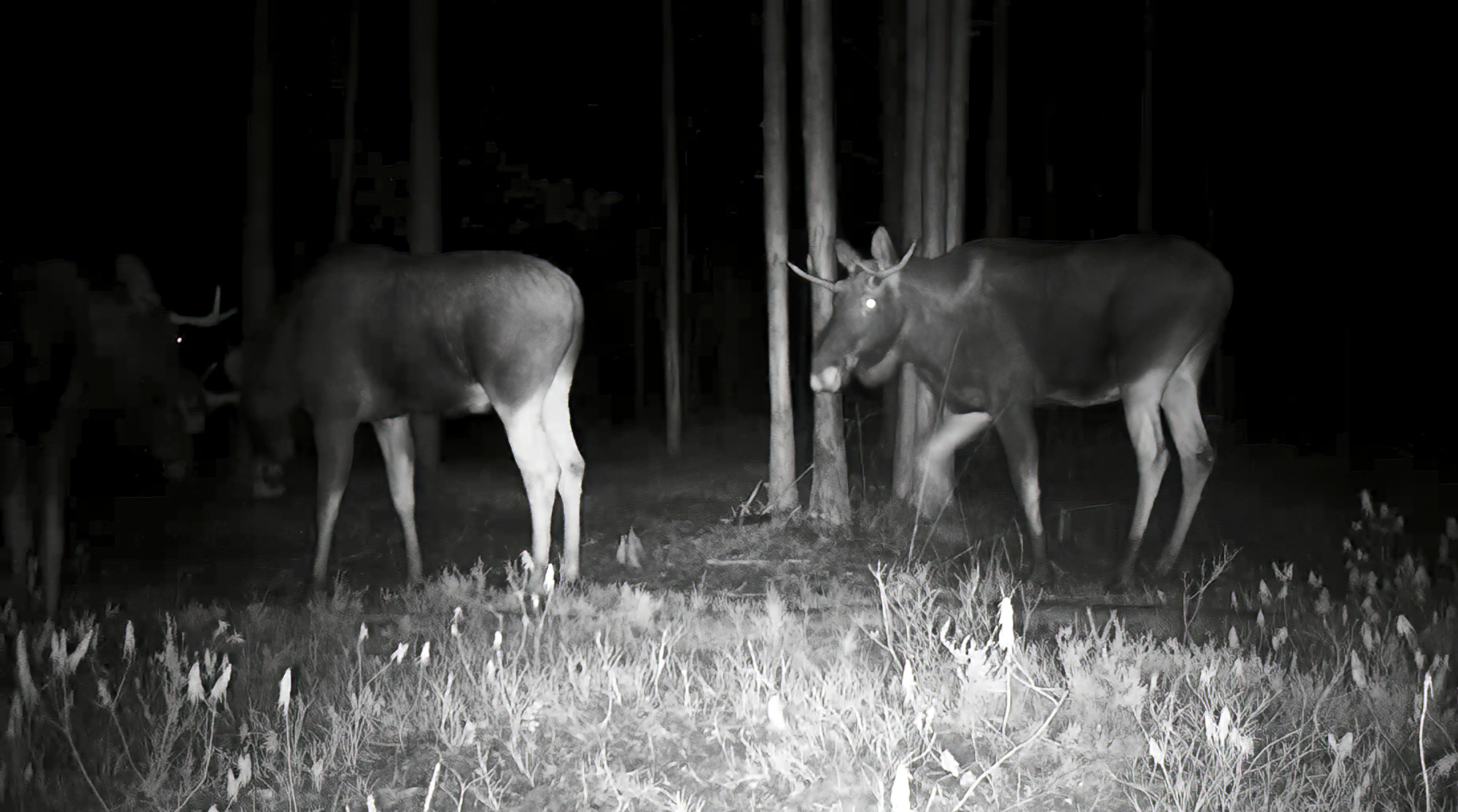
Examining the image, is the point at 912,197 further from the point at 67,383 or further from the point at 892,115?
the point at 67,383

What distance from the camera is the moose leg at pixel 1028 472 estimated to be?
322 inches

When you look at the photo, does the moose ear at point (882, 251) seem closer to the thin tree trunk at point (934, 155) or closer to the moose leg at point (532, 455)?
the thin tree trunk at point (934, 155)

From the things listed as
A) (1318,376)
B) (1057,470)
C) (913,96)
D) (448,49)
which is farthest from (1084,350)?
(1318,376)

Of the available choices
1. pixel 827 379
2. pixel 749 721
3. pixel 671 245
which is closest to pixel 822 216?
pixel 827 379

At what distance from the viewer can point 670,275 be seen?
1884 centimetres

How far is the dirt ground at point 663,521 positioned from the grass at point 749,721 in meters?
2.25

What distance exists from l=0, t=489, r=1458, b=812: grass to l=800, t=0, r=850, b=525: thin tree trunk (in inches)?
138

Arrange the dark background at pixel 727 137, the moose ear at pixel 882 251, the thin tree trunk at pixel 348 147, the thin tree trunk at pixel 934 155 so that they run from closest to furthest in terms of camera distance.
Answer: the moose ear at pixel 882 251 → the thin tree trunk at pixel 934 155 → the thin tree trunk at pixel 348 147 → the dark background at pixel 727 137

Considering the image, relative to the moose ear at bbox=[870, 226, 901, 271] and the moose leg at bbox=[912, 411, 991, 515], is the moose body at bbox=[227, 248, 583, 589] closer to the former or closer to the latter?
the moose ear at bbox=[870, 226, 901, 271]

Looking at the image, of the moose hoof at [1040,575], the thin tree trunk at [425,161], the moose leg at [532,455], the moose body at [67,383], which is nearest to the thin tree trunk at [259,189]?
the thin tree trunk at [425,161]

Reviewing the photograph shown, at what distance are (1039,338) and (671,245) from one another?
10.9m

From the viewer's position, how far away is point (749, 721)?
466 cm

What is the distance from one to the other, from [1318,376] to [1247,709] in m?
24.4

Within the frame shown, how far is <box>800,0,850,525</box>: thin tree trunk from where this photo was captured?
984cm
